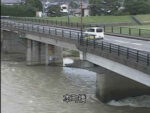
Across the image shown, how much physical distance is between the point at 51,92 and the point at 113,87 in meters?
6.92

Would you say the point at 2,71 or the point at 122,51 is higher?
the point at 122,51

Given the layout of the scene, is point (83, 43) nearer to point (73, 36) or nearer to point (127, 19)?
point (73, 36)

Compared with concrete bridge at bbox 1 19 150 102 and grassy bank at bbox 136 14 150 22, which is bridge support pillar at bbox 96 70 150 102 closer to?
concrete bridge at bbox 1 19 150 102

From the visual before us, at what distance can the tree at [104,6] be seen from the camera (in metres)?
108

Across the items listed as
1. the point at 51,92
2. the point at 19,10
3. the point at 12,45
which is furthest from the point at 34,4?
the point at 51,92

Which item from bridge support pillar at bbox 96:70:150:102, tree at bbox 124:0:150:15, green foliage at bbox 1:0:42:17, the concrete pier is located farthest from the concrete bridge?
green foliage at bbox 1:0:42:17

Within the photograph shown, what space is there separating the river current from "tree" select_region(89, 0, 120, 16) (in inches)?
2360

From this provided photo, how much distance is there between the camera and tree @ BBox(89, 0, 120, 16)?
108 meters

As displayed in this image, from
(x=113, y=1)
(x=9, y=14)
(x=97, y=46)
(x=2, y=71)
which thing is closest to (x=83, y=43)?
(x=97, y=46)

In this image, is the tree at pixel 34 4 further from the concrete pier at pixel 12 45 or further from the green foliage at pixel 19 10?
the concrete pier at pixel 12 45

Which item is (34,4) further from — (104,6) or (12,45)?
(12,45)

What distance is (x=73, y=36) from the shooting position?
40.9 metres

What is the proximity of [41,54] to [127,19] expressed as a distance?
40657 mm

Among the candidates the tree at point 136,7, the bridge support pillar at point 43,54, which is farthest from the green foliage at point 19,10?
the bridge support pillar at point 43,54
